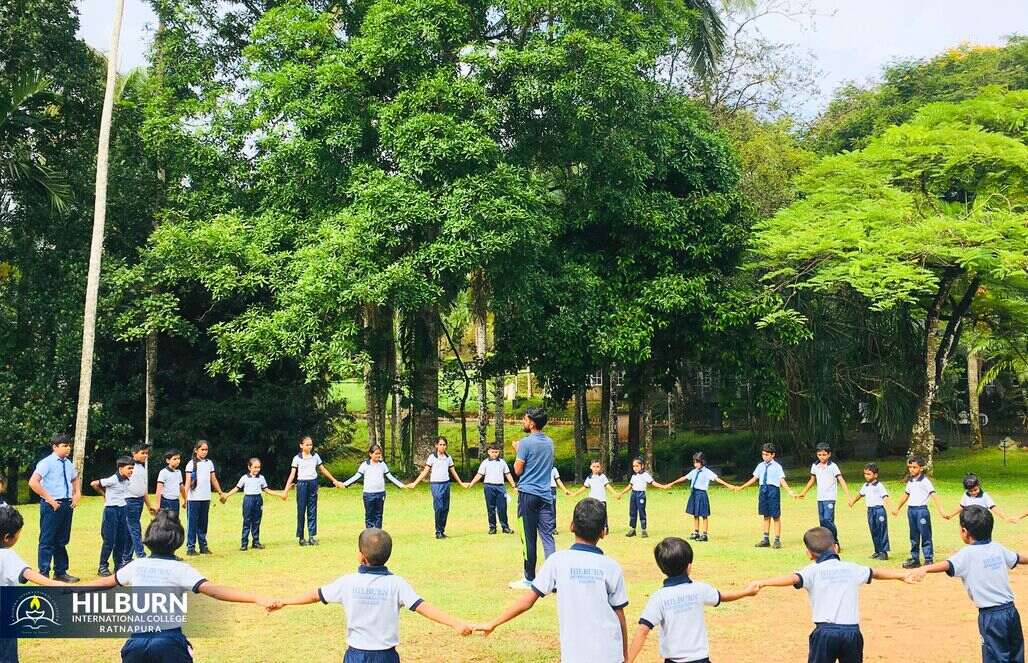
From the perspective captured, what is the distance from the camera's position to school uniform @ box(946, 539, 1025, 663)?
7277 millimetres

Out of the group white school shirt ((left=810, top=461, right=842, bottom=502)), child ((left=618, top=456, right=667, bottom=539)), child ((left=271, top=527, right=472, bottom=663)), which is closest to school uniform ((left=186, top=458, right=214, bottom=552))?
child ((left=618, top=456, right=667, bottom=539))

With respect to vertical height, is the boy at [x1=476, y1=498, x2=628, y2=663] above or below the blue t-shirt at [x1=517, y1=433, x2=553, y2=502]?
below

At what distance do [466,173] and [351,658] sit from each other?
19718mm

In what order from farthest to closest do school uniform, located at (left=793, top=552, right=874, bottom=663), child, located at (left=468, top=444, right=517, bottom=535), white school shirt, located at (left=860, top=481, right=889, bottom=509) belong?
child, located at (left=468, top=444, right=517, bottom=535)
white school shirt, located at (left=860, top=481, right=889, bottom=509)
school uniform, located at (left=793, top=552, right=874, bottom=663)

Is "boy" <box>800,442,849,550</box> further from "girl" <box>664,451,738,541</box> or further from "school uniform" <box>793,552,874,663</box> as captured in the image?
"school uniform" <box>793,552,874,663</box>

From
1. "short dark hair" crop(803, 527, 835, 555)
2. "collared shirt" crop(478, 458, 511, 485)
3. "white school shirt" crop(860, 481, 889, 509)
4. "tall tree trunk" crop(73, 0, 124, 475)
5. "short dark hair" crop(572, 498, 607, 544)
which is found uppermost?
"tall tree trunk" crop(73, 0, 124, 475)

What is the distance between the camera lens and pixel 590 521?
19.8 ft

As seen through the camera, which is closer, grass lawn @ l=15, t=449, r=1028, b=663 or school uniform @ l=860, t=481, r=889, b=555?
grass lawn @ l=15, t=449, r=1028, b=663

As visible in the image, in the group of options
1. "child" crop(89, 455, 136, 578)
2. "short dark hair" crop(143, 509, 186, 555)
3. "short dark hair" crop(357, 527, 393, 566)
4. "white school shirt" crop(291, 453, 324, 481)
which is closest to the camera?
"short dark hair" crop(357, 527, 393, 566)

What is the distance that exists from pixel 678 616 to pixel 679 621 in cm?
3

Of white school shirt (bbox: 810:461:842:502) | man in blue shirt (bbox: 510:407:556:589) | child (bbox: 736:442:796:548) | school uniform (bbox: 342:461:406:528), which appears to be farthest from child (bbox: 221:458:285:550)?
white school shirt (bbox: 810:461:842:502)

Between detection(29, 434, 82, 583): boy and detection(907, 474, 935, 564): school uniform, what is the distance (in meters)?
11.1

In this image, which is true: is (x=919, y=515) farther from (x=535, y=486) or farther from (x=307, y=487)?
(x=307, y=487)

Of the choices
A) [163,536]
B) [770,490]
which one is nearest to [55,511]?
[163,536]
